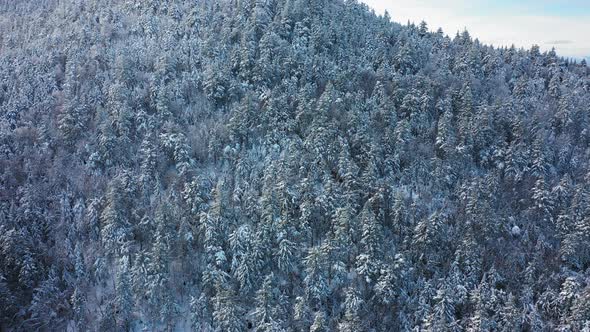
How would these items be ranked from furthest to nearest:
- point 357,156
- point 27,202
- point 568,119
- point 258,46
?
1. point 258,46
2. point 568,119
3. point 357,156
4. point 27,202

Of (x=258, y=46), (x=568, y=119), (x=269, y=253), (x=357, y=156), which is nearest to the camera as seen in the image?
(x=269, y=253)

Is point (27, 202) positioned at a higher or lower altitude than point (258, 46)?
lower

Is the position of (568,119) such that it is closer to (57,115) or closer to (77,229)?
(77,229)

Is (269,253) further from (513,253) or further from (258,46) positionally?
(258,46)

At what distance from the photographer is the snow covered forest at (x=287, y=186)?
145 ft

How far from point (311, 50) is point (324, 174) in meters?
32.9

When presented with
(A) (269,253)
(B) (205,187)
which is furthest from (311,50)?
(A) (269,253)

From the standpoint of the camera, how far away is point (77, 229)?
5172cm

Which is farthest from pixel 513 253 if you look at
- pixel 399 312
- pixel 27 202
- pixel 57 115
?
pixel 57 115

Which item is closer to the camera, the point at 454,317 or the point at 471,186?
the point at 454,317

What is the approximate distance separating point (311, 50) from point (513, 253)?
48205 millimetres

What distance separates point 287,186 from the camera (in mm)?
50750

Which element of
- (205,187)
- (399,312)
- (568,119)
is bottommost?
(399,312)

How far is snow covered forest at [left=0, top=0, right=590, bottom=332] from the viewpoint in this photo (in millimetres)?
44094
